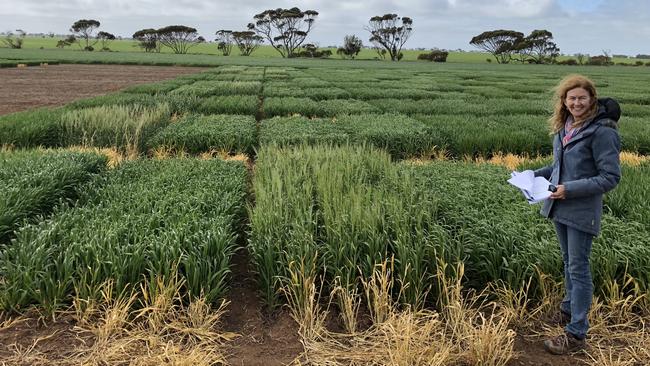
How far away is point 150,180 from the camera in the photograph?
642 cm

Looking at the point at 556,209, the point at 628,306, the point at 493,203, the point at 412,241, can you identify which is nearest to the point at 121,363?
the point at 412,241

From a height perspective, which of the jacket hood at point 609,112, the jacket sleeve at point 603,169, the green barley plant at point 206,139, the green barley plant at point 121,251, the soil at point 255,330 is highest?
the jacket hood at point 609,112

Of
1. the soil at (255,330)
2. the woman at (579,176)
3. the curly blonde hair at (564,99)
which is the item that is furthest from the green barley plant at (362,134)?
the woman at (579,176)

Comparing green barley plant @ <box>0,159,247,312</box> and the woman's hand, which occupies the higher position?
the woman's hand

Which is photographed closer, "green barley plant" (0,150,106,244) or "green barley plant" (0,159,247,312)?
"green barley plant" (0,159,247,312)

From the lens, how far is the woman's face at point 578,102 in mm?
3068

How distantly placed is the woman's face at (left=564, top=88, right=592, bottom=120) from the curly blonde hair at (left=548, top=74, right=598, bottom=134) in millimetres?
27

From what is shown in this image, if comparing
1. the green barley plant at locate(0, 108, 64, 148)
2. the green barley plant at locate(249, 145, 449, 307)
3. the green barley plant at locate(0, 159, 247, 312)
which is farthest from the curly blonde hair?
the green barley plant at locate(0, 108, 64, 148)

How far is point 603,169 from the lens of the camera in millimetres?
2980

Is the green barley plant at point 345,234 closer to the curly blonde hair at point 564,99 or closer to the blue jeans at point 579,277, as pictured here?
the blue jeans at point 579,277

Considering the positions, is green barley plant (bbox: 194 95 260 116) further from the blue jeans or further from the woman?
the blue jeans

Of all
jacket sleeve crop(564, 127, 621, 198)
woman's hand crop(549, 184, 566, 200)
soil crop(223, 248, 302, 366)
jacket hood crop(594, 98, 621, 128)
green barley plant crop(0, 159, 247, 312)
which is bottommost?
soil crop(223, 248, 302, 366)

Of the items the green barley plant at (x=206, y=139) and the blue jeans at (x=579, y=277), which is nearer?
the blue jeans at (x=579, y=277)

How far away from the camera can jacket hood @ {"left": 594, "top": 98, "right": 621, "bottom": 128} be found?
9.78ft
